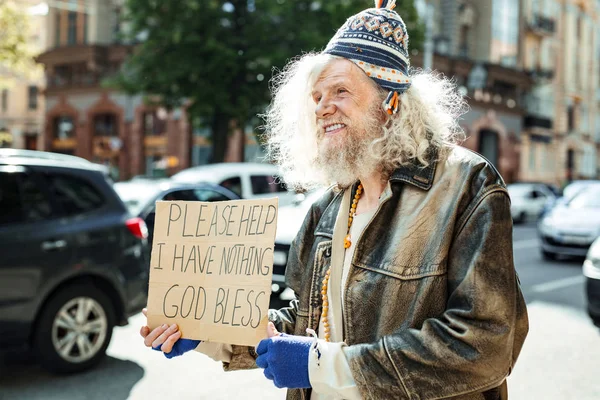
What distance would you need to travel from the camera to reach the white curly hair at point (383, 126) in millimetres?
1955

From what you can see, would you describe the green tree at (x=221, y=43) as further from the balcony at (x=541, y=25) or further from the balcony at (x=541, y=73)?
the balcony at (x=541, y=25)

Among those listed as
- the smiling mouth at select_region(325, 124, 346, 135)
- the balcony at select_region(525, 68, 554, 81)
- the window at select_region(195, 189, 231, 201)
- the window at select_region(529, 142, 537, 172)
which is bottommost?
the window at select_region(195, 189, 231, 201)

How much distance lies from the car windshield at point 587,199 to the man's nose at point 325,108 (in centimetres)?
1203

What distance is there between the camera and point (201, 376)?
5109 millimetres

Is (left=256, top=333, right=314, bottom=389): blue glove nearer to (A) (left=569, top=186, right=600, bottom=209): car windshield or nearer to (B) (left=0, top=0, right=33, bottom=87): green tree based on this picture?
(A) (left=569, top=186, right=600, bottom=209): car windshield

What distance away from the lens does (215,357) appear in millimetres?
2051

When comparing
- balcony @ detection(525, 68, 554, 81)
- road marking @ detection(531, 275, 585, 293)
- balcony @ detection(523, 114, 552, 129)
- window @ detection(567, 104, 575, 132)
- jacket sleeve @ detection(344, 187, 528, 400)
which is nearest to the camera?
jacket sleeve @ detection(344, 187, 528, 400)

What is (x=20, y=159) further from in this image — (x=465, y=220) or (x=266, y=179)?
(x=266, y=179)

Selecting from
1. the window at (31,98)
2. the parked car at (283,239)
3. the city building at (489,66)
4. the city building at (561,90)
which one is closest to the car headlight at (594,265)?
the parked car at (283,239)

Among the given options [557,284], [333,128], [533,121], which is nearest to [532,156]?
[533,121]

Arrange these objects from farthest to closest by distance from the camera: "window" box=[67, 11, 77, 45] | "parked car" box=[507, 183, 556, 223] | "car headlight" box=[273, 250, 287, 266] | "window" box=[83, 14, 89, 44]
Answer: "window" box=[67, 11, 77, 45] → "window" box=[83, 14, 89, 44] → "parked car" box=[507, 183, 556, 223] → "car headlight" box=[273, 250, 287, 266]

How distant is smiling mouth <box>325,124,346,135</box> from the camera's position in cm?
206

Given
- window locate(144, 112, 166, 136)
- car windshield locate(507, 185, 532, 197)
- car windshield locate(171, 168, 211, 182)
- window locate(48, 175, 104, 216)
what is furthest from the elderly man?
window locate(144, 112, 166, 136)

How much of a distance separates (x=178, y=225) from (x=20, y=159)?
3.65 m
